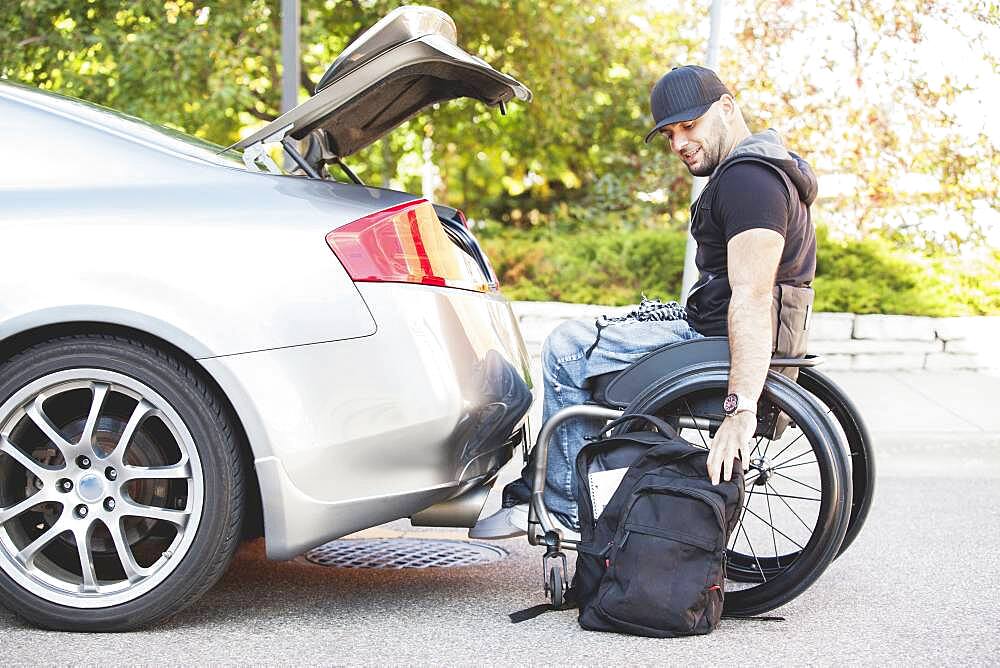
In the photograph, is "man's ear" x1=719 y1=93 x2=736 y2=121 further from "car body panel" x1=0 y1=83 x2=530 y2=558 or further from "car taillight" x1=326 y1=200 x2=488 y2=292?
"car body panel" x1=0 y1=83 x2=530 y2=558

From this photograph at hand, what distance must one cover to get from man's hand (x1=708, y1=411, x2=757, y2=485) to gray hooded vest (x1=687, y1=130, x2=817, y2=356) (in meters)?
0.28

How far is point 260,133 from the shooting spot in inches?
133

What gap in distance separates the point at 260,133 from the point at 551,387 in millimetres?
1124

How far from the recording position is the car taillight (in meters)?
3.14

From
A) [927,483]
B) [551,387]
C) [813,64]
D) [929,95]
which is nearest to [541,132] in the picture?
[813,64]

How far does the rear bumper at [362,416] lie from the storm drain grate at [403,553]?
0.79m

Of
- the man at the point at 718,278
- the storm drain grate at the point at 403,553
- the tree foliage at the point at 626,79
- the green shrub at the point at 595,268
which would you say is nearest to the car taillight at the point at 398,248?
the man at the point at 718,278

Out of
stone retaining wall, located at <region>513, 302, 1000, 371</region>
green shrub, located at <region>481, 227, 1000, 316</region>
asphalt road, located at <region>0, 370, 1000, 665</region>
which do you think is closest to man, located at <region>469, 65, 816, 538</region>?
asphalt road, located at <region>0, 370, 1000, 665</region>

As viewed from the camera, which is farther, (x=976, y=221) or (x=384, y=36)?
(x=976, y=221)

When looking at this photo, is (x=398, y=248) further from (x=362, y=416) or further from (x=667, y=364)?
(x=667, y=364)

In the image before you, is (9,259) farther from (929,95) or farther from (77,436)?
(929,95)

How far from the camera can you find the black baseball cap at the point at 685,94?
3496mm

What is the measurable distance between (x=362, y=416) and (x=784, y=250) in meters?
1.27

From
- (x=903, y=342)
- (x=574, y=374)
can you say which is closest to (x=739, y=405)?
(x=574, y=374)
